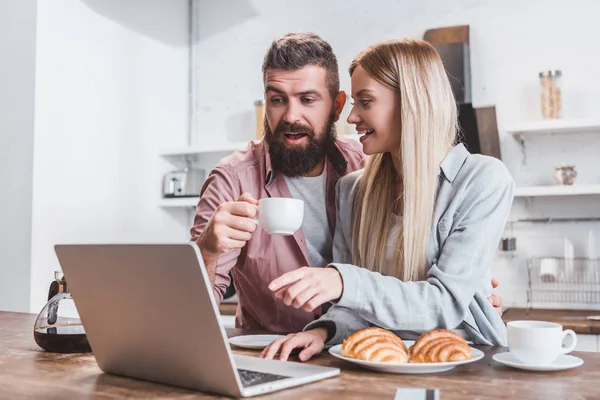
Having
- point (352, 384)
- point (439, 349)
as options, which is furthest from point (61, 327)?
point (439, 349)

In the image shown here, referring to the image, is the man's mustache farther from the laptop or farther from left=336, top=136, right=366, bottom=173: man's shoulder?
the laptop

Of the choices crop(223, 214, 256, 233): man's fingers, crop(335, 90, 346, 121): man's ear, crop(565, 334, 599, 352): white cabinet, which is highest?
crop(335, 90, 346, 121): man's ear

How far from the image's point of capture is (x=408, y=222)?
1.57 m

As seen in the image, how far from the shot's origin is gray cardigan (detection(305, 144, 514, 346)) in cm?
135

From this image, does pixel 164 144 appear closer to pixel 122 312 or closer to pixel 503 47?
pixel 503 47

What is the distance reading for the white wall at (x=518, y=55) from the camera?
132 inches

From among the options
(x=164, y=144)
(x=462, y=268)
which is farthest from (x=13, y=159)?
(x=462, y=268)

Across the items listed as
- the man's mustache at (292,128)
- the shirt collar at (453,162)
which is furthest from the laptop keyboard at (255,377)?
the man's mustache at (292,128)

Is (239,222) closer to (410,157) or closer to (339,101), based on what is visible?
(410,157)

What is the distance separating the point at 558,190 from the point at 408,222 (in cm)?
184

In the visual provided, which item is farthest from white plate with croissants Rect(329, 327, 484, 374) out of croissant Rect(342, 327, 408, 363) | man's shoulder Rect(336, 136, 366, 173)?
man's shoulder Rect(336, 136, 366, 173)

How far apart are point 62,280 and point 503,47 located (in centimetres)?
277

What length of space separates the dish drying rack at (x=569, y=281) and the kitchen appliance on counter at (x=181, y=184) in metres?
1.95

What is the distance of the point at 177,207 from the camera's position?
414 cm
